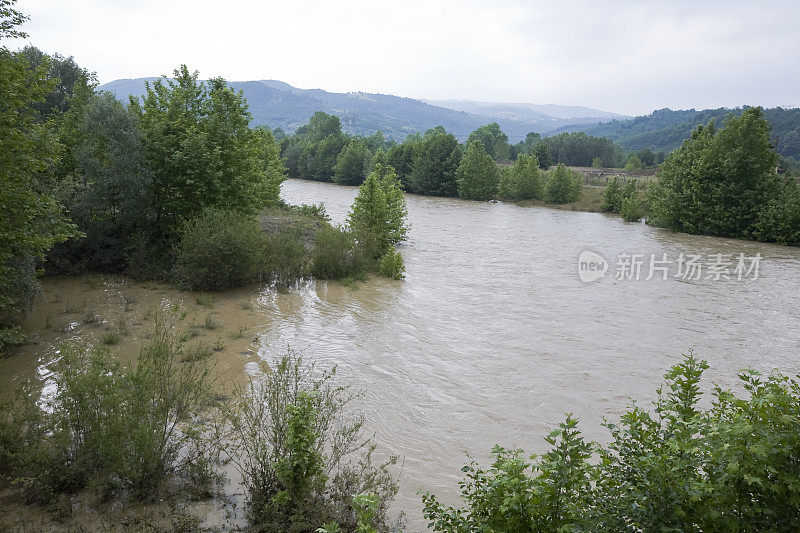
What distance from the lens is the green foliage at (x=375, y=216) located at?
730 inches

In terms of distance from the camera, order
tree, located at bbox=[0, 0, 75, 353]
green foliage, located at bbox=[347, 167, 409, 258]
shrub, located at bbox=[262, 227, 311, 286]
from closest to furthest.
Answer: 1. tree, located at bbox=[0, 0, 75, 353]
2. shrub, located at bbox=[262, 227, 311, 286]
3. green foliage, located at bbox=[347, 167, 409, 258]

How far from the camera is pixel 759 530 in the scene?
2.96m

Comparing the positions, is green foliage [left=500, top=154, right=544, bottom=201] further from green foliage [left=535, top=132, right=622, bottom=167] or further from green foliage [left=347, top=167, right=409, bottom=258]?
green foliage [left=535, top=132, right=622, bottom=167]

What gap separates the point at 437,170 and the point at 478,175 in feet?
23.9

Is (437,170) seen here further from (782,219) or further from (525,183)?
(782,219)

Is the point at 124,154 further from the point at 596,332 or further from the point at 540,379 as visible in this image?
the point at 596,332

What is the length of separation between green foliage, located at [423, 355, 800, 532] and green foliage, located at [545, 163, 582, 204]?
175ft

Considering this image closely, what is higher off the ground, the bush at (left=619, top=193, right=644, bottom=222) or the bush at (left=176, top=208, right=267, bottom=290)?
the bush at (left=619, top=193, right=644, bottom=222)

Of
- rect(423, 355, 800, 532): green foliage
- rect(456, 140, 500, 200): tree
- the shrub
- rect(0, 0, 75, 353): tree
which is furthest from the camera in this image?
rect(456, 140, 500, 200): tree

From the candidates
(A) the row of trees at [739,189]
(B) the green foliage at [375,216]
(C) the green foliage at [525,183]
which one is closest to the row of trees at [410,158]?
(C) the green foliage at [525,183]

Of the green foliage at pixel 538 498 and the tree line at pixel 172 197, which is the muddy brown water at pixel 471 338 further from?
the green foliage at pixel 538 498

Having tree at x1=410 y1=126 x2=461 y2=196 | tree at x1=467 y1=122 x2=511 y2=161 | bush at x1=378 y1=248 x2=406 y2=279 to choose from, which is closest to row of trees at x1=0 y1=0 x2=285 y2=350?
bush at x1=378 y1=248 x2=406 y2=279

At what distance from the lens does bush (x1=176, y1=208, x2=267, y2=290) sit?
1293 centimetres

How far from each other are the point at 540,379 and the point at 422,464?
4228 mm
